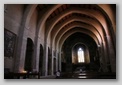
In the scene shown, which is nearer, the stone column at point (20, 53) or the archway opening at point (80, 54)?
the stone column at point (20, 53)

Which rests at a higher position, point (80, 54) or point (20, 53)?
point (20, 53)

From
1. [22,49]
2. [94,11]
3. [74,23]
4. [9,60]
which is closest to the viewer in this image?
[9,60]

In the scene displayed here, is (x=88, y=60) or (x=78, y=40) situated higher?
(x=78, y=40)

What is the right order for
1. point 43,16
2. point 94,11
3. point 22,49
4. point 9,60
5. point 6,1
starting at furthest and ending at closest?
1. point 94,11
2. point 43,16
3. point 22,49
4. point 9,60
5. point 6,1

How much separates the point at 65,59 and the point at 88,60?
14.1ft

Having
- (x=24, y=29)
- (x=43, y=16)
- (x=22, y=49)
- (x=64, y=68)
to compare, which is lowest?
(x=64, y=68)

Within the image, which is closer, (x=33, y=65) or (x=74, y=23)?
(x=33, y=65)

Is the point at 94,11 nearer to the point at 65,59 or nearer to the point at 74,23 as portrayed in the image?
the point at 74,23

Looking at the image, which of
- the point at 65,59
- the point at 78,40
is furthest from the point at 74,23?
the point at 65,59

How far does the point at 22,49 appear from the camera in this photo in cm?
877

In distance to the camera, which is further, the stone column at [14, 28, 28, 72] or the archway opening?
the archway opening

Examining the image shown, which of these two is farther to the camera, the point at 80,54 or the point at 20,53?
the point at 80,54

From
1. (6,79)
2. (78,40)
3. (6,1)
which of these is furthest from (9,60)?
(78,40)

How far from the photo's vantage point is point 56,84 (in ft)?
17.6
